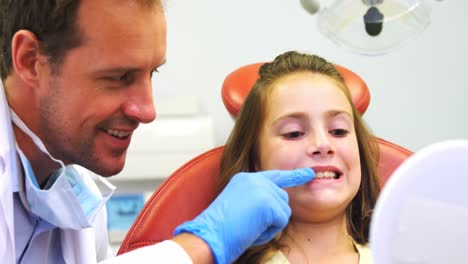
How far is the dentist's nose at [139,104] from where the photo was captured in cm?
117

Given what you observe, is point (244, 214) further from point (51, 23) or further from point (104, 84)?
point (51, 23)

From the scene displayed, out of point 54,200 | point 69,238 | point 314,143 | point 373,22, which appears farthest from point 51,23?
point 373,22

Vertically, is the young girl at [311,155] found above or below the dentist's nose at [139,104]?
below

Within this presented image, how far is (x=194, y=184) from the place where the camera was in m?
1.48

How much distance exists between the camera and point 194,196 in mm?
1477

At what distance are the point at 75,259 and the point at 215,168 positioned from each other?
16.6 inches

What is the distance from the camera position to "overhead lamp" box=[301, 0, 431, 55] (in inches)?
53.4

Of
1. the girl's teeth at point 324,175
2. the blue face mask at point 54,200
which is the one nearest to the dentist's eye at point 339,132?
the girl's teeth at point 324,175

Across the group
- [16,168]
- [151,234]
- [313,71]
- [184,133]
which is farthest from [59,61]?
[184,133]

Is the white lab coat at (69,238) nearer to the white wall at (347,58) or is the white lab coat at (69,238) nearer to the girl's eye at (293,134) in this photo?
the girl's eye at (293,134)

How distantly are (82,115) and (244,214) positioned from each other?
0.39 meters

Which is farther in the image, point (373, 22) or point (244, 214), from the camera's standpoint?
point (373, 22)

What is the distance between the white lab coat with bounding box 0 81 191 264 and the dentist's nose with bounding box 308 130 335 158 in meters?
0.43

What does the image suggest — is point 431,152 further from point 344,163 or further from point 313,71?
point 313,71
